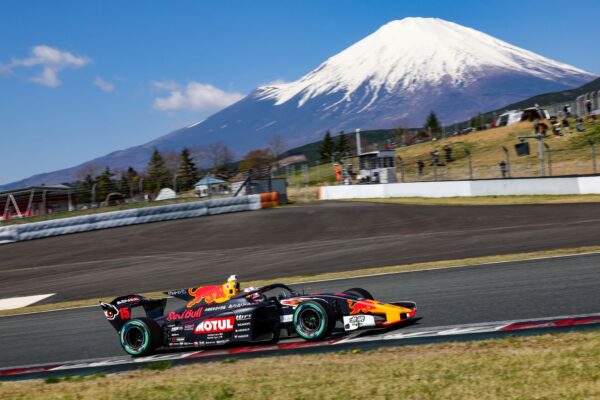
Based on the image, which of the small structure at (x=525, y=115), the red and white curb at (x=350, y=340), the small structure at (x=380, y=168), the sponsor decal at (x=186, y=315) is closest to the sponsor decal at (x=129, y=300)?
the sponsor decal at (x=186, y=315)

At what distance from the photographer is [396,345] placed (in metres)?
7.24

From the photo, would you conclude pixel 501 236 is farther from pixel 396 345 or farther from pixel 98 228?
pixel 98 228

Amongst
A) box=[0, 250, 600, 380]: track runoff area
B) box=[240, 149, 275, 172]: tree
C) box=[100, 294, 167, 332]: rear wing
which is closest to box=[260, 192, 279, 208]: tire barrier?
box=[0, 250, 600, 380]: track runoff area

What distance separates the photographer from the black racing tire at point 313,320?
769 cm

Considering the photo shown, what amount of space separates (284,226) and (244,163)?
125 m

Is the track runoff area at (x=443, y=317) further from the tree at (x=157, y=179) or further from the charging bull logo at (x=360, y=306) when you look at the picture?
the tree at (x=157, y=179)

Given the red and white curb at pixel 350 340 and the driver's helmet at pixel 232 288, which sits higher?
the driver's helmet at pixel 232 288

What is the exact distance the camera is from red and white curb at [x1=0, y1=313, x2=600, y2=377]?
289 inches

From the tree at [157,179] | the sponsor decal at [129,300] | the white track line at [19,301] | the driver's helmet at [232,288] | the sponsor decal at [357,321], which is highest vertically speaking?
the tree at [157,179]

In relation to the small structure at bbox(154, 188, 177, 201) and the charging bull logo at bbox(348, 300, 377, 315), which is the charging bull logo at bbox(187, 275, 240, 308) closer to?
the charging bull logo at bbox(348, 300, 377, 315)

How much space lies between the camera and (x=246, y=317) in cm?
809

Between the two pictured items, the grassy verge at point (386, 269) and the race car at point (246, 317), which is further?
the grassy verge at point (386, 269)

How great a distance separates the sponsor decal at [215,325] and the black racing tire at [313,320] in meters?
0.84

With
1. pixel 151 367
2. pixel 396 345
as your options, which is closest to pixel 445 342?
pixel 396 345
